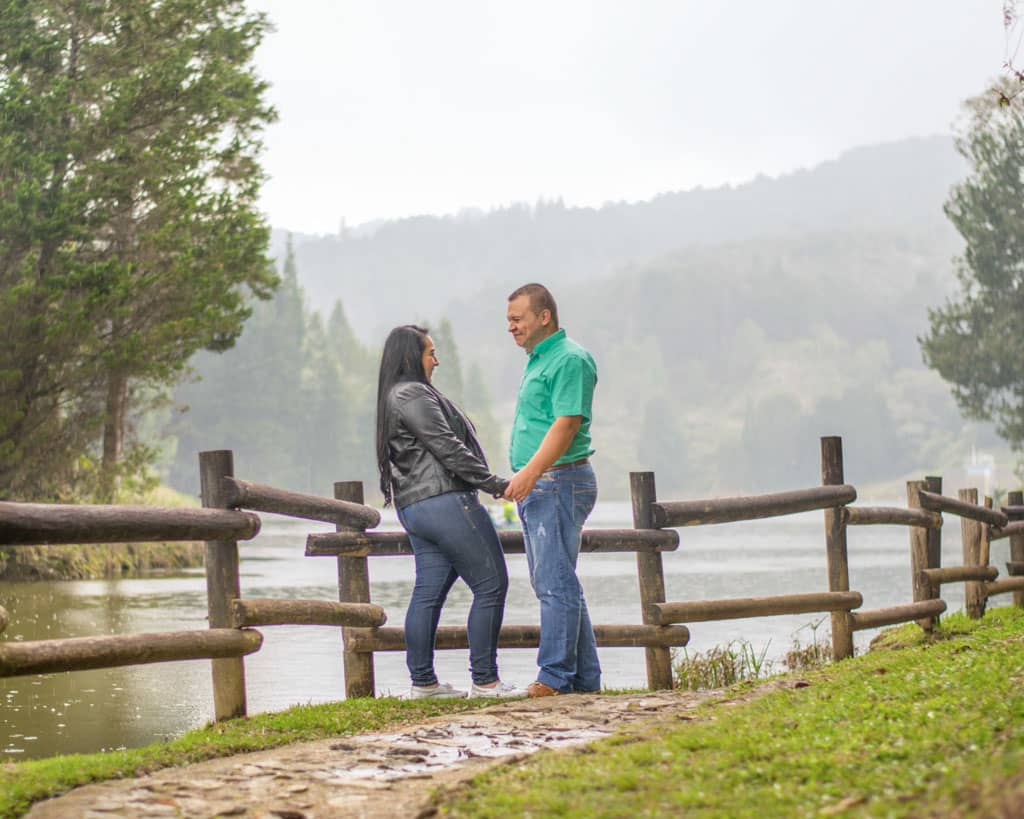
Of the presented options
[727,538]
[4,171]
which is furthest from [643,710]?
[727,538]

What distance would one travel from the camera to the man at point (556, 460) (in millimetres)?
7262

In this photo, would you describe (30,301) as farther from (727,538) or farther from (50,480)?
(727,538)

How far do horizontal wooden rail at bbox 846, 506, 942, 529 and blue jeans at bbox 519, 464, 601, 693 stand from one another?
3448mm

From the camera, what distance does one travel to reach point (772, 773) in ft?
15.5

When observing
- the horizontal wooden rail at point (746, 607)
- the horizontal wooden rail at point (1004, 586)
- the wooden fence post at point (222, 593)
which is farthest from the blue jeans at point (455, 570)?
the horizontal wooden rail at point (1004, 586)

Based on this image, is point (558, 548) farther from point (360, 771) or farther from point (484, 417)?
point (484, 417)

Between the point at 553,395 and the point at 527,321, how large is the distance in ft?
1.41

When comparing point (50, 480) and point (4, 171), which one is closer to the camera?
point (4, 171)

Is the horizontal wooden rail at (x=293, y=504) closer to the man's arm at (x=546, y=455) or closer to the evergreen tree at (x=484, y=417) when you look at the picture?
the man's arm at (x=546, y=455)

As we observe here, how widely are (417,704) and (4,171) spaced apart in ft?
61.0

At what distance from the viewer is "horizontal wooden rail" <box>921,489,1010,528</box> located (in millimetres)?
11531

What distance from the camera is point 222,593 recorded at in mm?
7055

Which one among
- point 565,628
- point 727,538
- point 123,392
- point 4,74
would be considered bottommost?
point 727,538

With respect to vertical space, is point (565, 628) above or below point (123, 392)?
below
